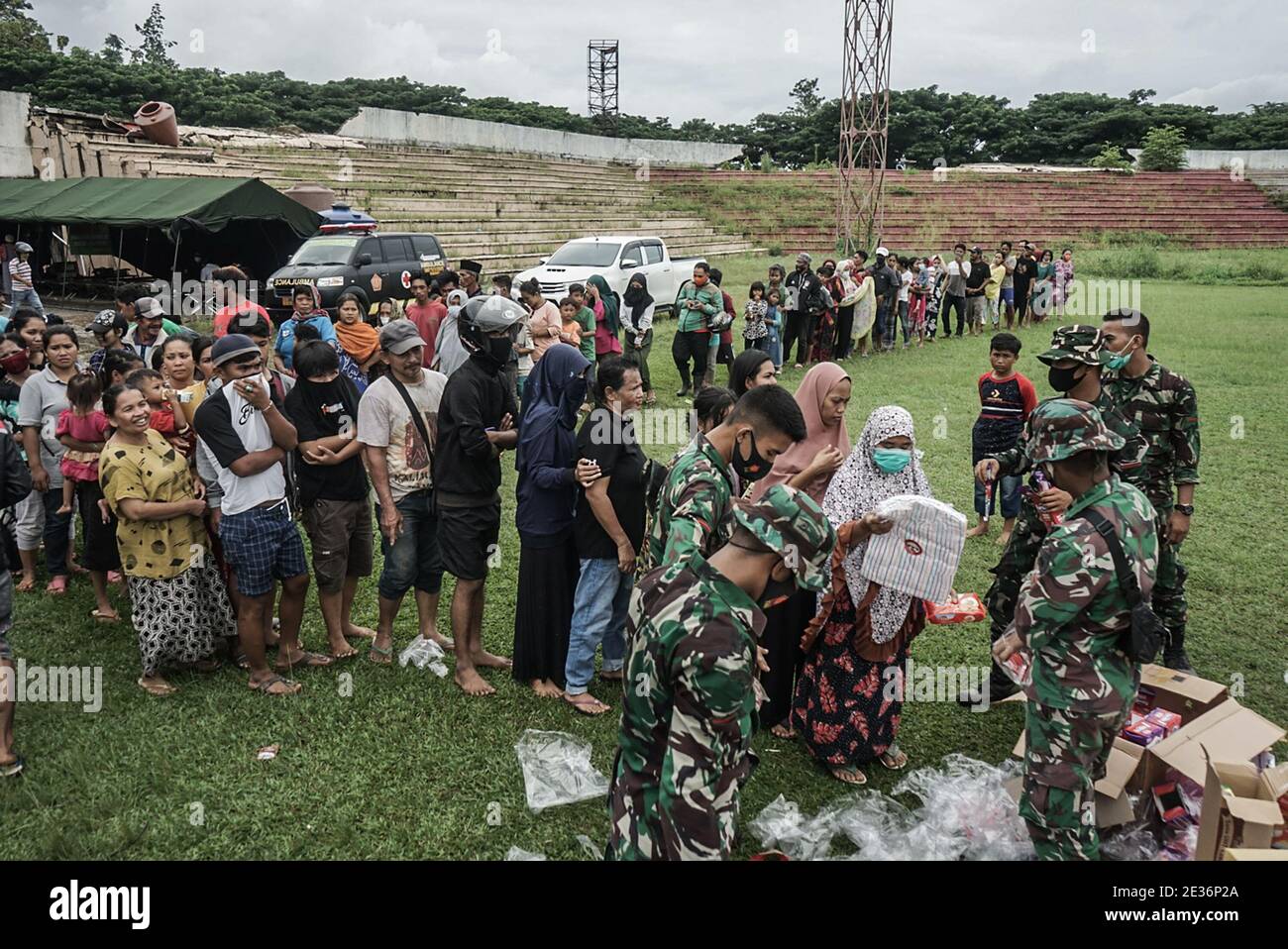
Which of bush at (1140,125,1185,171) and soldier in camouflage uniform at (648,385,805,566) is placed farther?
bush at (1140,125,1185,171)

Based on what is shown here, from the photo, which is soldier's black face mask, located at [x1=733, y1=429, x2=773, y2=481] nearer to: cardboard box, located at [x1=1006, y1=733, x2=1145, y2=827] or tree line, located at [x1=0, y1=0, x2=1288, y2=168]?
cardboard box, located at [x1=1006, y1=733, x2=1145, y2=827]

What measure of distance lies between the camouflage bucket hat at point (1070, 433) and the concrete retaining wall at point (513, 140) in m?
30.9

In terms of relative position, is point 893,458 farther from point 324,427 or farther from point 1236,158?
point 1236,158

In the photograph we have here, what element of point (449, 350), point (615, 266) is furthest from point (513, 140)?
point (449, 350)

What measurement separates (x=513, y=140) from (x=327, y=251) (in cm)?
2187

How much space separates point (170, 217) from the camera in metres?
13.8

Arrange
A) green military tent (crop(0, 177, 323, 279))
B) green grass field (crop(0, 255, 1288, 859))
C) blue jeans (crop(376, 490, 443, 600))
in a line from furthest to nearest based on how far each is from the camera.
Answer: green military tent (crop(0, 177, 323, 279))
blue jeans (crop(376, 490, 443, 600))
green grass field (crop(0, 255, 1288, 859))

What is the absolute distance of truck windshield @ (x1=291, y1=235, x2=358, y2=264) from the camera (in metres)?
14.5

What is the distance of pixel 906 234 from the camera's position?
33.0m

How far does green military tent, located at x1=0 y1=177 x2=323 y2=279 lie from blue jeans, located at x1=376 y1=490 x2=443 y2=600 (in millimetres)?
11402

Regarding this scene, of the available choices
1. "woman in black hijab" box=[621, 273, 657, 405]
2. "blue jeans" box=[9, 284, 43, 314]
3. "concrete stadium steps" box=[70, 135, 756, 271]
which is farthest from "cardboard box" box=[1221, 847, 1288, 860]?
"concrete stadium steps" box=[70, 135, 756, 271]

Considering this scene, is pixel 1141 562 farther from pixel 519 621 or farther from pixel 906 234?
pixel 906 234

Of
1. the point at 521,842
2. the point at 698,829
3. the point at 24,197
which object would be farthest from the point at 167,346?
the point at 24,197

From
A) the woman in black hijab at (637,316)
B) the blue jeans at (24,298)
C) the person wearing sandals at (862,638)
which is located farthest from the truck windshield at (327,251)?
the person wearing sandals at (862,638)
